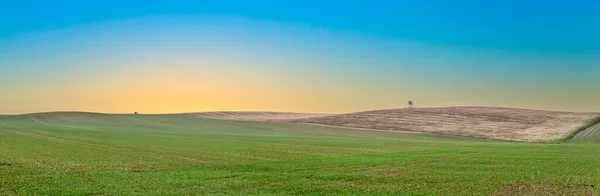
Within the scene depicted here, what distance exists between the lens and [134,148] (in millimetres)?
41562

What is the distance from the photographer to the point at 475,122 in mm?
88312

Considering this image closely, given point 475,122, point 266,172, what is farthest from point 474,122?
point 266,172

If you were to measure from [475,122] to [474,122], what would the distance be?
0.49 ft

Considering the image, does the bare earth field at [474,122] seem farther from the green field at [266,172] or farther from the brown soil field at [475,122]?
the green field at [266,172]

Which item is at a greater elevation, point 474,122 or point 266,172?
point 474,122

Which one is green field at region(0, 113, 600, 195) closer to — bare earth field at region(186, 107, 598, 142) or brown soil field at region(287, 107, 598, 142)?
bare earth field at region(186, 107, 598, 142)

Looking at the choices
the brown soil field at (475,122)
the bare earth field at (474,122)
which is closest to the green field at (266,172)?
the bare earth field at (474,122)

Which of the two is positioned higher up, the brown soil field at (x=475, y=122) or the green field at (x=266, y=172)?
the brown soil field at (x=475, y=122)

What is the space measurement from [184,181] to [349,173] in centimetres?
770

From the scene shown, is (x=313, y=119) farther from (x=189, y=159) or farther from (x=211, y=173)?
(x=211, y=173)

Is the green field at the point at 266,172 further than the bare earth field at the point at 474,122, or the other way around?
the bare earth field at the point at 474,122

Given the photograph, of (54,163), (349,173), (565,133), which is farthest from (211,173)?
(565,133)

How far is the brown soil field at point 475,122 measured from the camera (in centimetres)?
7488

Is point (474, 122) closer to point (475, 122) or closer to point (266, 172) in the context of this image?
point (475, 122)
